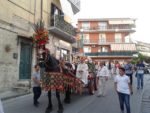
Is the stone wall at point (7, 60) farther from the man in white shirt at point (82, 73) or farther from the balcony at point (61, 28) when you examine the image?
the balcony at point (61, 28)

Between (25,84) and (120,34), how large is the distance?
55442mm

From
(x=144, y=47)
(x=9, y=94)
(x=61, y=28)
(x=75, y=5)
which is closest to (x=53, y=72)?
→ (x=9, y=94)

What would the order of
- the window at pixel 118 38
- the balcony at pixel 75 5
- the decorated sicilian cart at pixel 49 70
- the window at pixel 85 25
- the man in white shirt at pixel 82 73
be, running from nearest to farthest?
the decorated sicilian cart at pixel 49 70, the man in white shirt at pixel 82 73, the balcony at pixel 75 5, the window at pixel 118 38, the window at pixel 85 25

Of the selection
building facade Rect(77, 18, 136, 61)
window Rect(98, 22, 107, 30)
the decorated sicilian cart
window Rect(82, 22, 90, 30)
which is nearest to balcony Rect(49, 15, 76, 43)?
the decorated sicilian cart

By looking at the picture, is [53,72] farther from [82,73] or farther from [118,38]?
[118,38]

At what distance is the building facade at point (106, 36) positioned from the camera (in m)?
67.4

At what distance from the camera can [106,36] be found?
235 ft

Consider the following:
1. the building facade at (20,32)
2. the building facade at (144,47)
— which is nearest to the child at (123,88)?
the building facade at (20,32)

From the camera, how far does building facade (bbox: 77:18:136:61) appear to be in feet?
221

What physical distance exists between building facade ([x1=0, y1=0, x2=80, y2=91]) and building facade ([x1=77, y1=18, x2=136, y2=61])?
142 ft

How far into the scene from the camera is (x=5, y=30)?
15992 millimetres

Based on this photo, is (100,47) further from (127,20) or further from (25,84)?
(25,84)

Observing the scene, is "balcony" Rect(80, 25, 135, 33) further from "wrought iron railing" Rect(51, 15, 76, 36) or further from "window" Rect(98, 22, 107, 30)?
"wrought iron railing" Rect(51, 15, 76, 36)

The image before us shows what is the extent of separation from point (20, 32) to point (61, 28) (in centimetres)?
751
